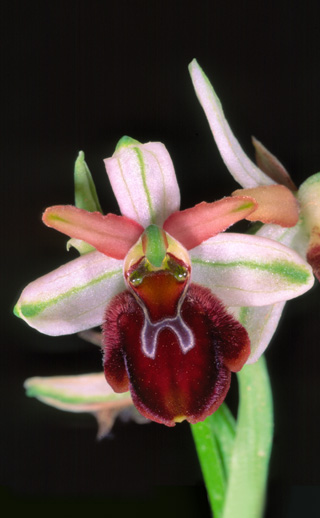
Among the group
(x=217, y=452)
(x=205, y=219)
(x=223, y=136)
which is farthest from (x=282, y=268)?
(x=217, y=452)

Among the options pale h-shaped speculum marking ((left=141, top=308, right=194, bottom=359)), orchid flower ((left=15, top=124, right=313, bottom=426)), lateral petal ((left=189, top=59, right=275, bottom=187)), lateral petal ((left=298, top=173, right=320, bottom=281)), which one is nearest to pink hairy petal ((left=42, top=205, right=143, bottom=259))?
orchid flower ((left=15, top=124, right=313, bottom=426))

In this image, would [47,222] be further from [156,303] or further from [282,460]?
[282,460]

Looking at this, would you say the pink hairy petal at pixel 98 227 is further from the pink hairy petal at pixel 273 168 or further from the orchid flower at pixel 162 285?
the pink hairy petal at pixel 273 168

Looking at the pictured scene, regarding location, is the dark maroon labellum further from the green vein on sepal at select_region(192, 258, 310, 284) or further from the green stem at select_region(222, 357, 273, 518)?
the green stem at select_region(222, 357, 273, 518)

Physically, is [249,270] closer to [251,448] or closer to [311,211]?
[311,211]

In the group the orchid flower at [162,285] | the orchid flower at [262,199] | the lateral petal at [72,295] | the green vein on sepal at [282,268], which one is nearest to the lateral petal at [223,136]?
the orchid flower at [262,199]

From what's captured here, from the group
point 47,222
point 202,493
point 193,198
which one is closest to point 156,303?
point 47,222
